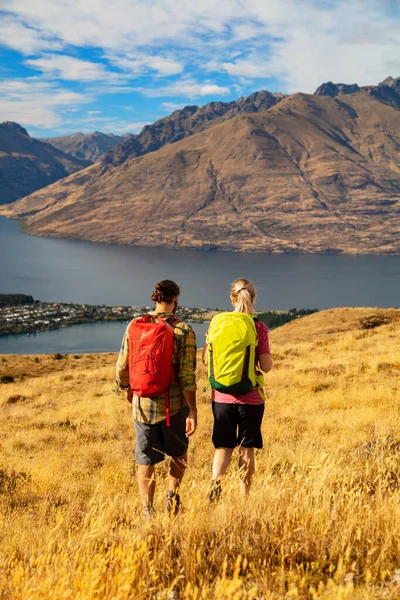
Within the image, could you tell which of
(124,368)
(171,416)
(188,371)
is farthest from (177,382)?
(124,368)

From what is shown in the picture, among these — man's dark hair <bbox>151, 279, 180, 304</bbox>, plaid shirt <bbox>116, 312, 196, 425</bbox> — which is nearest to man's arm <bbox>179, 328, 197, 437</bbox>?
plaid shirt <bbox>116, 312, 196, 425</bbox>

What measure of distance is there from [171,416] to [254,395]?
0.95 meters

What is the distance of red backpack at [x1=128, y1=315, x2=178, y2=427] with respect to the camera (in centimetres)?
506

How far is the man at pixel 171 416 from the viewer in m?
5.21

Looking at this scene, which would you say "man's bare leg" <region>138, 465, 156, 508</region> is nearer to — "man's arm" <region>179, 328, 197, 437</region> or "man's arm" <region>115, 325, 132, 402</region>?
"man's arm" <region>179, 328, 197, 437</region>

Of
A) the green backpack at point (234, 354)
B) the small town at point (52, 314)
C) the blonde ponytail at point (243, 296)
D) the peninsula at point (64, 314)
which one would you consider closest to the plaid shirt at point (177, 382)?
the green backpack at point (234, 354)

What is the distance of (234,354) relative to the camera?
545cm

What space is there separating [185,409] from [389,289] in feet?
664

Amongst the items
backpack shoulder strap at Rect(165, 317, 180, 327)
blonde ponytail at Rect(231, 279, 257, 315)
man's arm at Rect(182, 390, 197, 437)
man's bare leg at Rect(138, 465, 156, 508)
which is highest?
blonde ponytail at Rect(231, 279, 257, 315)

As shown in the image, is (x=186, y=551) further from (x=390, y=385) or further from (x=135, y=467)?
(x=390, y=385)

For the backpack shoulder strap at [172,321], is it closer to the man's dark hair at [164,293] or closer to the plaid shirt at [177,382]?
the plaid shirt at [177,382]

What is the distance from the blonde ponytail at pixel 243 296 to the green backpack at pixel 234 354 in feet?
0.56

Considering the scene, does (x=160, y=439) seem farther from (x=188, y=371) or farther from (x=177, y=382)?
(x=188, y=371)

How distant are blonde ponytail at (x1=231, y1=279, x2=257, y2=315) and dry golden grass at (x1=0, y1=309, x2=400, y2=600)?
174cm
